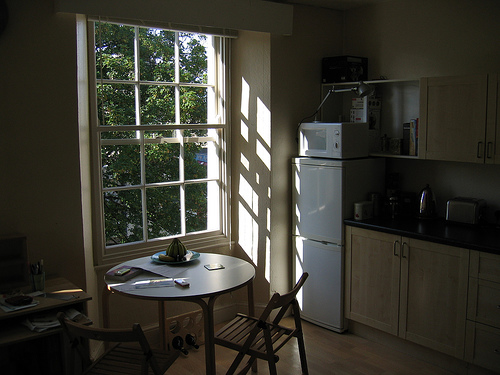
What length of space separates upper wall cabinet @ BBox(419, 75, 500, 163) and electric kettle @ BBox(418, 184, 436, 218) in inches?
13.7

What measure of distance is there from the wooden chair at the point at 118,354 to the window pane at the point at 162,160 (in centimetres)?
153

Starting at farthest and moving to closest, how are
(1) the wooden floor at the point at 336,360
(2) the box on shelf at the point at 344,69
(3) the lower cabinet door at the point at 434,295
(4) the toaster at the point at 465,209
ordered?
(2) the box on shelf at the point at 344,69, (4) the toaster at the point at 465,209, (1) the wooden floor at the point at 336,360, (3) the lower cabinet door at the point at 434,295

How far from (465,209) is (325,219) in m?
1.08

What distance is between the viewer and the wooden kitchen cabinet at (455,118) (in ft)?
11.4

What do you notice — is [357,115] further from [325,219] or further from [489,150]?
[489,150]

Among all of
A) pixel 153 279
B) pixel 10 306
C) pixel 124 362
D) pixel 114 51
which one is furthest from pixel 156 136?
pixel 124 362

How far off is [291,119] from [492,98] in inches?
64.4

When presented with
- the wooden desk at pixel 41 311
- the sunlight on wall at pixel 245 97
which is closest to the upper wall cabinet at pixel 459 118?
the sunlight on wall at pixel 245 97

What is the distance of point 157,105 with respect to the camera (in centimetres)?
409

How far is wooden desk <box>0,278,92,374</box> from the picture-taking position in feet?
8.95

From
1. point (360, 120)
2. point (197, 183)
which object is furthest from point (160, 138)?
point (360, 120)

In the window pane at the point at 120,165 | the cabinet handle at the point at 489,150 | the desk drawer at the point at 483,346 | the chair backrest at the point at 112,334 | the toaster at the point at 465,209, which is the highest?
the cabinet handle at the point at 489,150

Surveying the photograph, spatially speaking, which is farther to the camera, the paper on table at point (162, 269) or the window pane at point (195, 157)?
the window pane at point (195, 157)

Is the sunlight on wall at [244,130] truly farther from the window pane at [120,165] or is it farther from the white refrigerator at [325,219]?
the window pane at [120,165]
